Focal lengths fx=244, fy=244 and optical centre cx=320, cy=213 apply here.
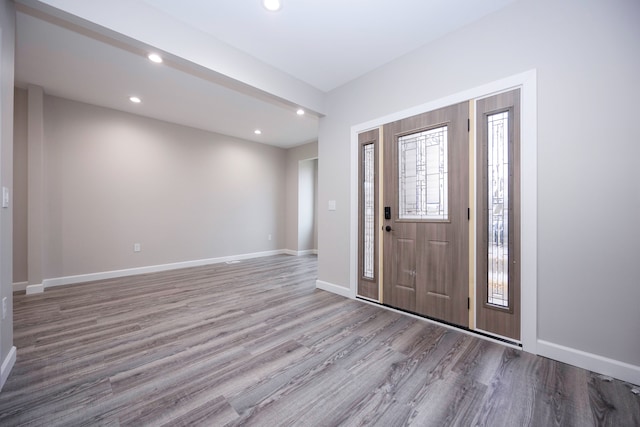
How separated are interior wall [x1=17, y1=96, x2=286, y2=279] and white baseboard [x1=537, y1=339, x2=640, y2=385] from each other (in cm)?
531

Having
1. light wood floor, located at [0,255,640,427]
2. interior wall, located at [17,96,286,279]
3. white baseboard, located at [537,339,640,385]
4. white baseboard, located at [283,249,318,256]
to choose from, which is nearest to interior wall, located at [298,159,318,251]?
white baseboard, located at [283,249,318,256]

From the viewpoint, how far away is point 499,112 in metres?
2.05

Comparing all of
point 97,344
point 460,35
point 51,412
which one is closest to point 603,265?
point 460,35

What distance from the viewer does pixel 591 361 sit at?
1.66m

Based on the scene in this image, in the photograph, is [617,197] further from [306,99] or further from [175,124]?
[175,124]

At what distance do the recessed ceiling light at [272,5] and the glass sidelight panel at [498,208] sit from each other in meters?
2.02

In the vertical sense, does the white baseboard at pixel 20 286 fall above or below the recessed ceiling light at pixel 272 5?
below

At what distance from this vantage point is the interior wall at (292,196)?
20.9 ft

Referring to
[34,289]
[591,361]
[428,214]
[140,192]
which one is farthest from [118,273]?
[591,361]

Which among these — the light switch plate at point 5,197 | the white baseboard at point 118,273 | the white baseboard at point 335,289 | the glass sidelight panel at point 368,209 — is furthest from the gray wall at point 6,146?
the glass sidelight panel at point 368,209

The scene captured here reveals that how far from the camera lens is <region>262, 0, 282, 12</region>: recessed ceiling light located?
2008mm

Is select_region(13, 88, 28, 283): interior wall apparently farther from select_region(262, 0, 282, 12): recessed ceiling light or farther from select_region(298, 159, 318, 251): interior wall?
select_region(298, 159, 318, 251): interior wall

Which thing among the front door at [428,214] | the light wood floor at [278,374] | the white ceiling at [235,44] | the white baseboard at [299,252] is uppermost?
the white ceiling at [235,44]

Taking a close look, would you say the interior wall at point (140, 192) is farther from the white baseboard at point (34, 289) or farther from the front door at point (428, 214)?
the front door at point (428, 214)
